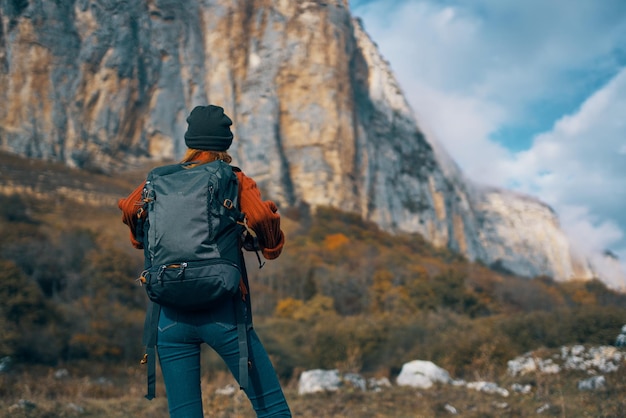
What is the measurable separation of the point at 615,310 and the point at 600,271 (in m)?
88.7

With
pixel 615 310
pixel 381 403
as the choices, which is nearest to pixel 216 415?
pixel 381 403

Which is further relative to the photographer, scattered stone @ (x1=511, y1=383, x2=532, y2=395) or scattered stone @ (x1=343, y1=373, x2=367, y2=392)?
scattered stone @ (x1=343, y1=373, x2=367, y2=392)

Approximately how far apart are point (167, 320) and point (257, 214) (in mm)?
489

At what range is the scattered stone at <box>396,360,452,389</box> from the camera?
971 cm

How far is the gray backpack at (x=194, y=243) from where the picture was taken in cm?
223

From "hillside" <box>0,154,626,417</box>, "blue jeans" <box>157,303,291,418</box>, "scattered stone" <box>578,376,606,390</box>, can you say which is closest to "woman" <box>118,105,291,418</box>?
"blue jeans" <box>157,303,291,418</box>

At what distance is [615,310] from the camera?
43.1ft

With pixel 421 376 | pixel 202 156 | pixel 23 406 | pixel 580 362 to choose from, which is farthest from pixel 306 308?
pixel 202 156

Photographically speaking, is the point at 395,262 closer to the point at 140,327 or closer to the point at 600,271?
the point at 140,327

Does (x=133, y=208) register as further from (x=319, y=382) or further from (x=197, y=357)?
(x=319, y=382)

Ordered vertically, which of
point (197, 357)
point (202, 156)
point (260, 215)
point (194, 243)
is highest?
point (202, 156)

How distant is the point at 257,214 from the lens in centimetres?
237

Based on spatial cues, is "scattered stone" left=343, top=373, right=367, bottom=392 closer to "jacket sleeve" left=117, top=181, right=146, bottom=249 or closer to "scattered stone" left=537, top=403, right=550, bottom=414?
"scattered stone" left=537, top=403, right=550, bottom=414

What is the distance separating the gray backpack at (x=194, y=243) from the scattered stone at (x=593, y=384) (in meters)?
5.57
